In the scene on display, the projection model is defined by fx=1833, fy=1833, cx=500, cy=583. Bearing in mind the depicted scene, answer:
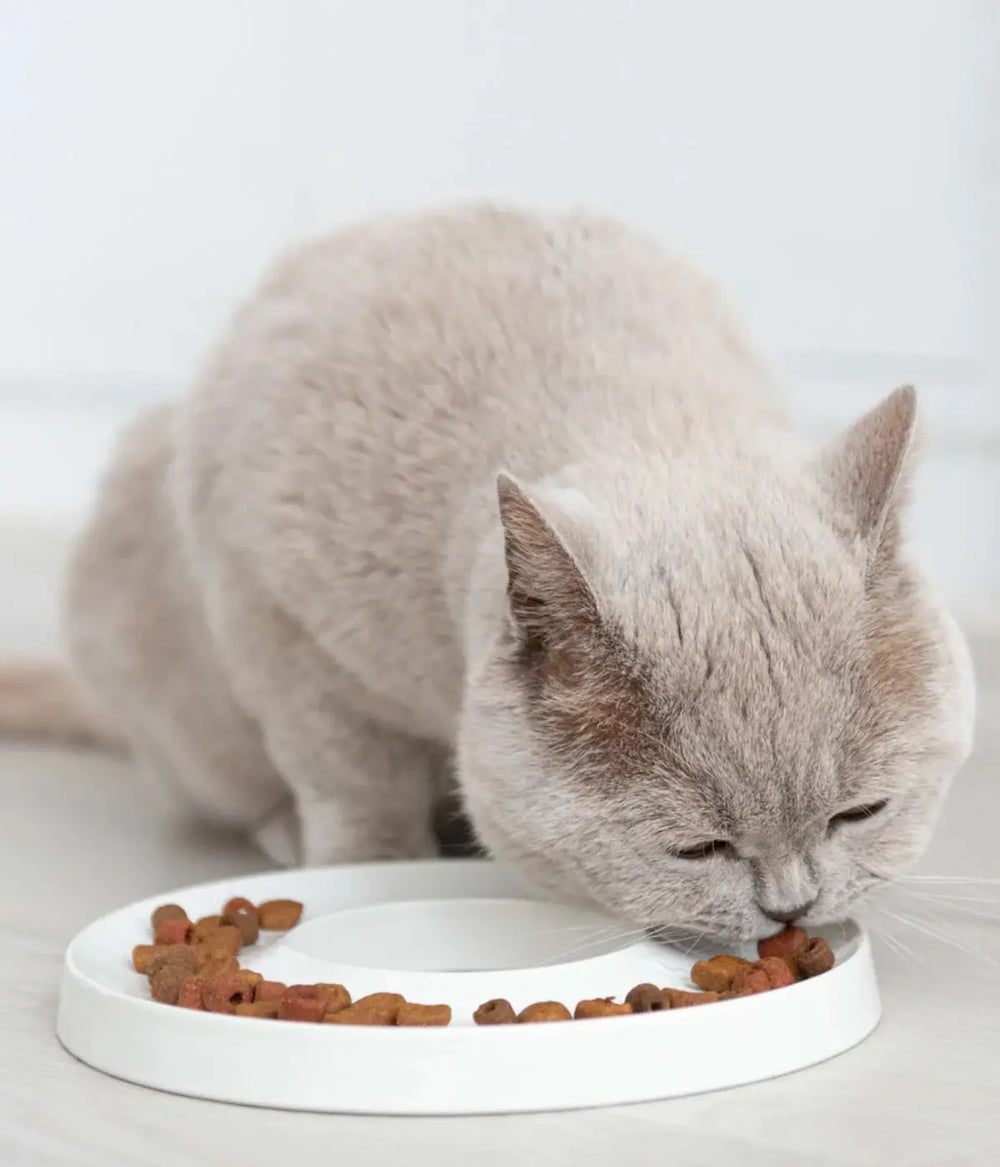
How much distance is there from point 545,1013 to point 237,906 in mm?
428

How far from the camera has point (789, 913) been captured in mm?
1354

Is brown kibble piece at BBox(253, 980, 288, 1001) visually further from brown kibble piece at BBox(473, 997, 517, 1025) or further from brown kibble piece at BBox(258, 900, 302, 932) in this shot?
brown kibble piece at BBox(258, 900, 302, 932)

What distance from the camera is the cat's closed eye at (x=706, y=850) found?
52.6 inches

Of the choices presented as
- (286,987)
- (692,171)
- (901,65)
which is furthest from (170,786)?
(901,65)

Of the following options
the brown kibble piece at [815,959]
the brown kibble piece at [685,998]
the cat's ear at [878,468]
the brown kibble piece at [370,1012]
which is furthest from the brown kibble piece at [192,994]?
the cat's ear at [878,468]

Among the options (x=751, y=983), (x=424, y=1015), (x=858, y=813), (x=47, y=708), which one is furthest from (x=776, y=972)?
(x=47, y=708)

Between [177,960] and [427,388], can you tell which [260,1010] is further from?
[427,388]

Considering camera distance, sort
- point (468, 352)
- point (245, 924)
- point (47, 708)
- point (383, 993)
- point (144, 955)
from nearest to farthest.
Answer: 1. point (383, 993)
2. point (144, 955)
3. point (245, 924)
4. point (468, 352)
5. point (47, 708)

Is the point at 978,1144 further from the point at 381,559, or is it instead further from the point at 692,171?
the point at 692,171

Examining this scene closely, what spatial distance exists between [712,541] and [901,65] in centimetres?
136

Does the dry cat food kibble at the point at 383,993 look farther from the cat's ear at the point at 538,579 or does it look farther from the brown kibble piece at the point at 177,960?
the cat's ear at the point at 538,579

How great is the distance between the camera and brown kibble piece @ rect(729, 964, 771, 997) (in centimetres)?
133

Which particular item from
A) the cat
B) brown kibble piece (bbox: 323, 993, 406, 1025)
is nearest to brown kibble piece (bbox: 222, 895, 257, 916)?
the cat

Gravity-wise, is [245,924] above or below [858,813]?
below
